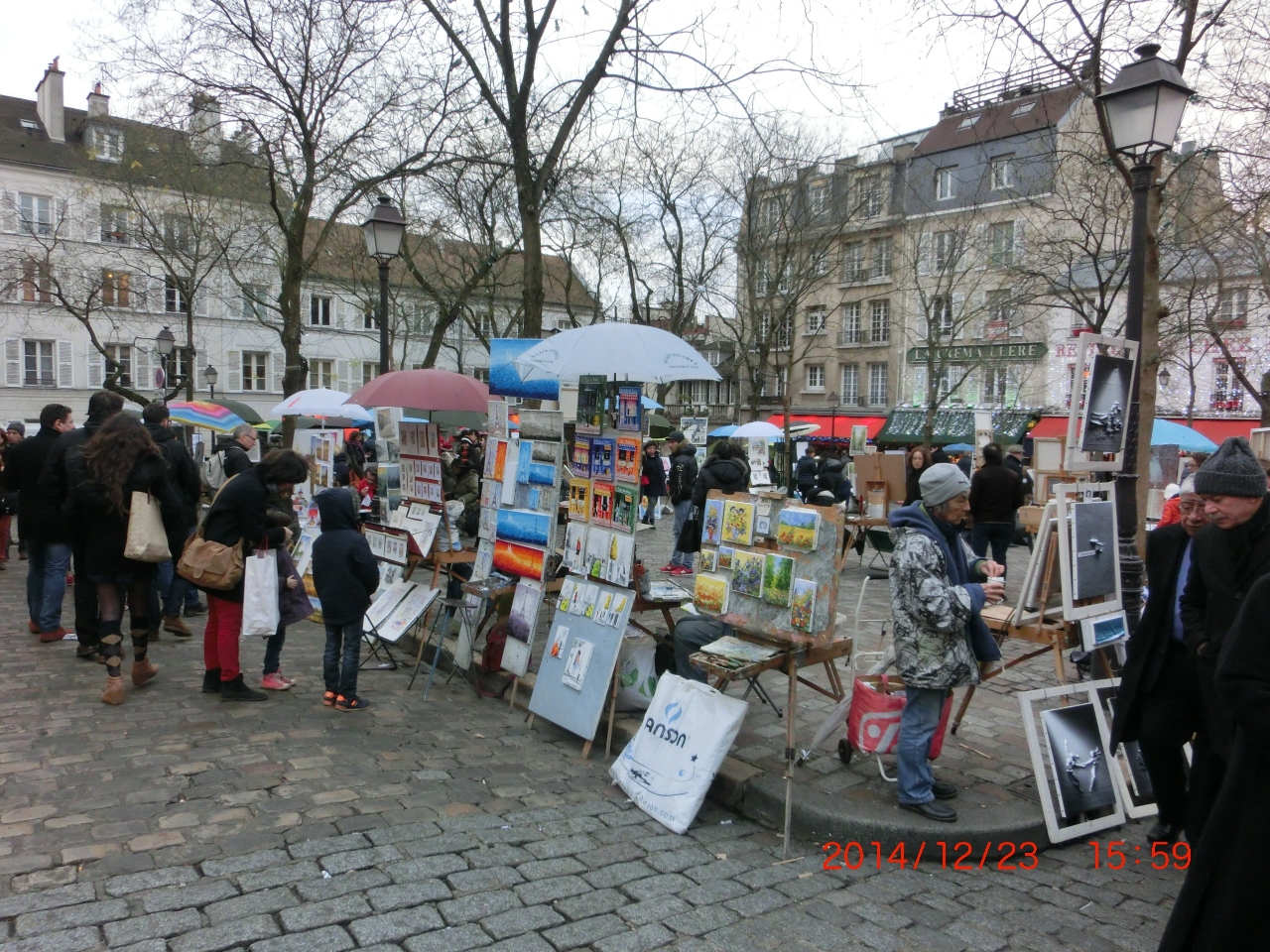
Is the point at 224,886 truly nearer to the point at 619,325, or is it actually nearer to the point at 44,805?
the point at 44,805

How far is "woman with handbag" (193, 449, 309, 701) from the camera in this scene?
19.1ft

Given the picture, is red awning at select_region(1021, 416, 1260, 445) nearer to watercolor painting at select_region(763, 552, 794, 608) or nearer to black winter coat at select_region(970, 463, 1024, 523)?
black winter coat at select_region(970, 463, 1024, 523)

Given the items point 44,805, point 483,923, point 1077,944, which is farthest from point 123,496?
point 1077,944

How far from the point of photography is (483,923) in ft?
10.6

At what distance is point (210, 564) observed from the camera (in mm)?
5684

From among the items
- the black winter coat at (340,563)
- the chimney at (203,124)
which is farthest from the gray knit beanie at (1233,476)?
the chimney at (203,124)

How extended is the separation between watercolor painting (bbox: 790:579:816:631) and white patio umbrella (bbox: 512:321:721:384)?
1.59 meters

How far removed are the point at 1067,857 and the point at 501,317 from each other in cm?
4149

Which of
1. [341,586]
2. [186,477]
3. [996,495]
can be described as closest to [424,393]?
[186,477]

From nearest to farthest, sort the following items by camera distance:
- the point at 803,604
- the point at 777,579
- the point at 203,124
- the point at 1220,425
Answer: the point at 803,604, the point at 777,579, the point at 203,124, the point at 1220,425

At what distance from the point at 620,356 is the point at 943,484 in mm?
2213

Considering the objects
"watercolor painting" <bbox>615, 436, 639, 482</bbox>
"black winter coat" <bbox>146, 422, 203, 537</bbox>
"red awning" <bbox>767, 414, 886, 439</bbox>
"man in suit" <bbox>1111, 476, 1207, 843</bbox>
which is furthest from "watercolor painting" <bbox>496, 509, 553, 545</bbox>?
"red awning" <bbox>767, 414, 886, 439</bbox>

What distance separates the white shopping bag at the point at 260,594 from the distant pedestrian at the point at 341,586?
0.37 meters

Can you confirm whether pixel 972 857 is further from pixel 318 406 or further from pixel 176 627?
pixel 318 406
